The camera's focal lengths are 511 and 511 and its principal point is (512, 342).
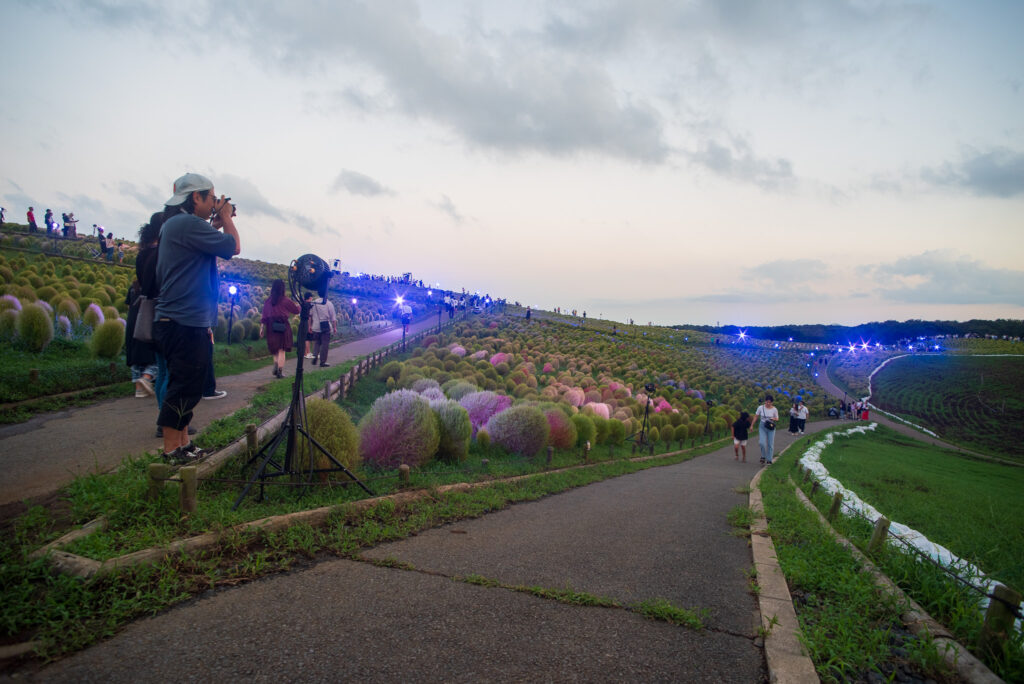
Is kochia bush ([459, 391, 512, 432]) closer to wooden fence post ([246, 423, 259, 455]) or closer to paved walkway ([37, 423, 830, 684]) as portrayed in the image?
wooden fence post ([246, 423, 259, 455])

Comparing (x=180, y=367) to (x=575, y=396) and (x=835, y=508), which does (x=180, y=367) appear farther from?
(x=575, y=396)

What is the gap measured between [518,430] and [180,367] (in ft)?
22.3

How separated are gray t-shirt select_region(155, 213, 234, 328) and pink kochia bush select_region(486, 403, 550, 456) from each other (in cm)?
662

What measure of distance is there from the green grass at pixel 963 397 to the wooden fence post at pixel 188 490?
45278 mm

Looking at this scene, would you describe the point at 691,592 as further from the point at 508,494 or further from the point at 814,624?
the point at 508,494

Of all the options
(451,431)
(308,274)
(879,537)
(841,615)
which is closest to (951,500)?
(879,537)

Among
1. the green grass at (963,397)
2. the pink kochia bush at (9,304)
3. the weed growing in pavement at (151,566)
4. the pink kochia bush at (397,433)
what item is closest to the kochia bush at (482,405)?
the pink kochia bush at (397,433)

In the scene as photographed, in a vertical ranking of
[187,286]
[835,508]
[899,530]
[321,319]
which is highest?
[187,286]

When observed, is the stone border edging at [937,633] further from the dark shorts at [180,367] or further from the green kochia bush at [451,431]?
the dark shorts at [180,367]

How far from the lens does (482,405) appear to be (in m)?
11.8

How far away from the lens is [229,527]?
3713mm

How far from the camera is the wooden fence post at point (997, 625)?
322cm

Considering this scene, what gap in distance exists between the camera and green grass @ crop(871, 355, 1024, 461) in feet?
129

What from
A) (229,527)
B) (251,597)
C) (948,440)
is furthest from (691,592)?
(948,440)
